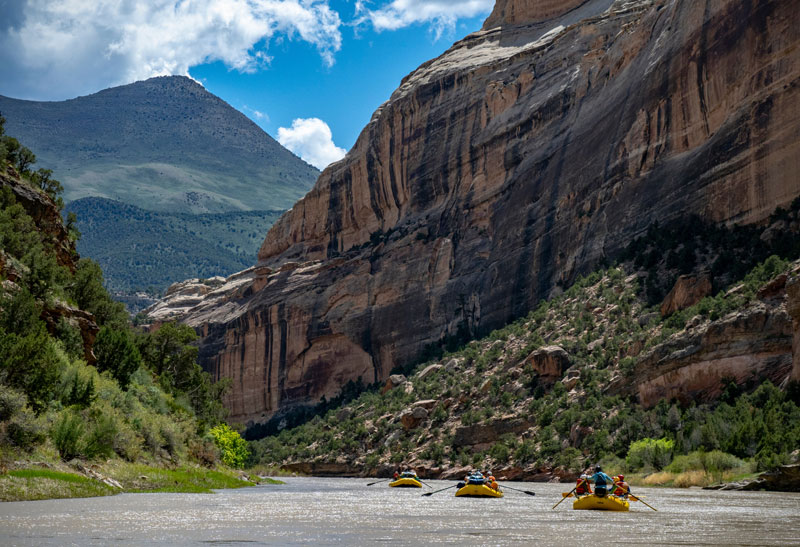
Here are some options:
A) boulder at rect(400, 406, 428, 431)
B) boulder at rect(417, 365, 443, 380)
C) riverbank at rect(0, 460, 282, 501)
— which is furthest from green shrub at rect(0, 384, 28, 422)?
boulder at rect(417, 365, 443, 380)

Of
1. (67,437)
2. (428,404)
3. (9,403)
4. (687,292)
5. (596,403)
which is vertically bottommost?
(67,437)

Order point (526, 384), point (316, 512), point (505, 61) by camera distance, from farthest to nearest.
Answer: point (505, 61), point (526, 384), point (316, 512)

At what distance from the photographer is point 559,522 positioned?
31.8 meters

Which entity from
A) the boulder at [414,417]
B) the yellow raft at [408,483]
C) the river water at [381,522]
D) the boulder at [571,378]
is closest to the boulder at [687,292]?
the boulder at [571,378]

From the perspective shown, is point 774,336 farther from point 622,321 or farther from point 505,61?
point 505,61

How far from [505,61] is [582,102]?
88.0 feet

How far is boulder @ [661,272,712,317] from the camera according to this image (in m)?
70.7

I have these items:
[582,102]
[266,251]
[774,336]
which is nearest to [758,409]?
[774,336]

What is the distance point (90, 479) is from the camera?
3481 centimetres

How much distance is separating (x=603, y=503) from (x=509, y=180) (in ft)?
264

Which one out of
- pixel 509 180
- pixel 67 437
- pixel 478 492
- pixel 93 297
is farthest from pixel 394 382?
pixel 67 437

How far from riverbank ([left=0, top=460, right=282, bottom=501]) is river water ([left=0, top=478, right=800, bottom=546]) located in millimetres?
725

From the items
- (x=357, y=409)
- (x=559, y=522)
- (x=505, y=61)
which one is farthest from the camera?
(x=505, y=61)

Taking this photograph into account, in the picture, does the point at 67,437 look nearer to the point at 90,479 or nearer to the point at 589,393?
the point at 90,479
